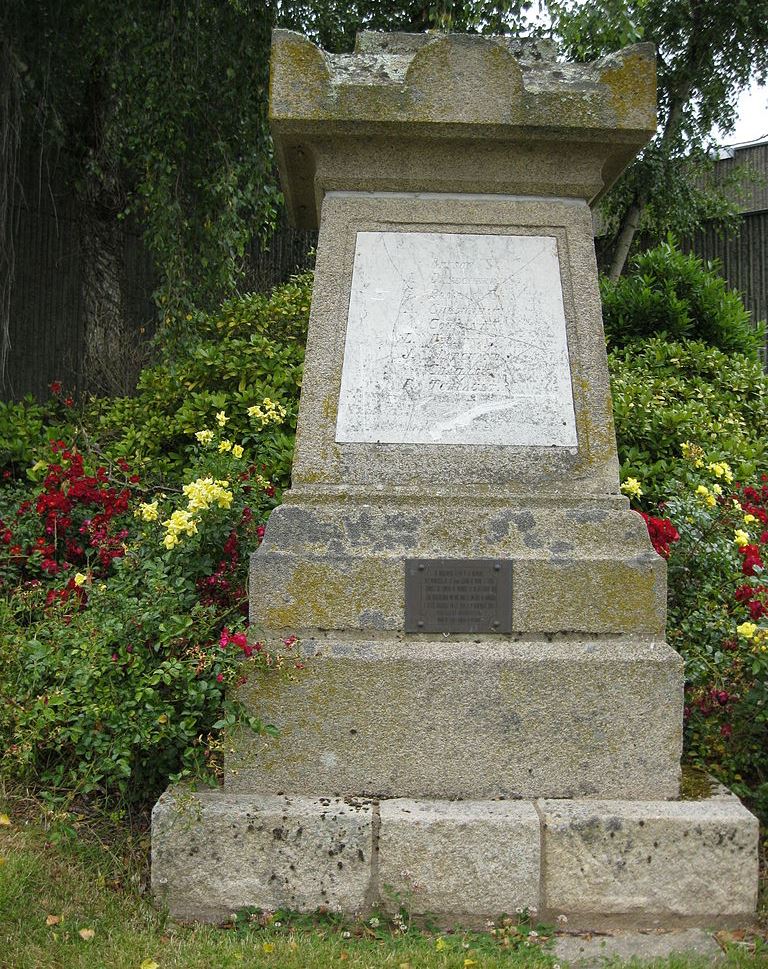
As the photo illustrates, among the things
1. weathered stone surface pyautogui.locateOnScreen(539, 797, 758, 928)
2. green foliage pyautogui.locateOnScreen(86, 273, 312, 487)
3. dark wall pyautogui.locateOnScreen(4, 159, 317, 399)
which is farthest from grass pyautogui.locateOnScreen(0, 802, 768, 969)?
dark wall pyautogui.locateOnScreen(4, 159, 317, 399)

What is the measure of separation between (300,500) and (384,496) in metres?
0.27

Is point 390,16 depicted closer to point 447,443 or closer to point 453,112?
point 453,112

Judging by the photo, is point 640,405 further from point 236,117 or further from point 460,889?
point 460,889

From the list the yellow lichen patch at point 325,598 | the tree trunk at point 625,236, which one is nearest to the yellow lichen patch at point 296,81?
the yellow lichen patch at point 325,598

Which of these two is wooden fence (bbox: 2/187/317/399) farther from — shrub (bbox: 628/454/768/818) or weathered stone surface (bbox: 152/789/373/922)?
weathered stone surface (bbox: 152/789/373/922)

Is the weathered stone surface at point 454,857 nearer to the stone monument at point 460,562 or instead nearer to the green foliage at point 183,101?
the stone monument at point 460,562

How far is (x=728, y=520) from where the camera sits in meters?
4.00

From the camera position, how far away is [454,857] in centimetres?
271

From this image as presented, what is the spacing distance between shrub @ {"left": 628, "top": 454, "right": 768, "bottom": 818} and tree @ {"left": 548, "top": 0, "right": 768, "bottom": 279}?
23.5 ft

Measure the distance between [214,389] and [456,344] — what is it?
3.26 m

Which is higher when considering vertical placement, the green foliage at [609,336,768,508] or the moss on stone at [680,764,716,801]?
the green foliage at [609,336,768,508]

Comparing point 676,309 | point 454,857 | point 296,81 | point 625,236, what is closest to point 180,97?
point 296,81

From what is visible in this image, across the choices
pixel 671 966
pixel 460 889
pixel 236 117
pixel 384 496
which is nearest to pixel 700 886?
pixel 671 966

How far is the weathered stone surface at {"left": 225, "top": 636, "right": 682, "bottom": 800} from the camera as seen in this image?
112 inches
